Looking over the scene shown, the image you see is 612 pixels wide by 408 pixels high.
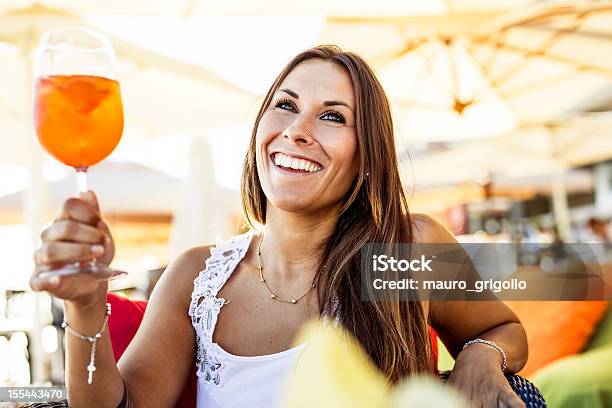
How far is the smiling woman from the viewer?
4.76 feet

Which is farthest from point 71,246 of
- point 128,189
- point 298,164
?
point 128,189

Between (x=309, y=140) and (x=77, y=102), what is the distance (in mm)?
541

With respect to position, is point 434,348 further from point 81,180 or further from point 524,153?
point 524,153

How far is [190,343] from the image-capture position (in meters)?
1.59

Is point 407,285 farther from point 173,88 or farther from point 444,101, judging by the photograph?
point 444,101

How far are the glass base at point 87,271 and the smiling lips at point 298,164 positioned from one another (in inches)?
22.4

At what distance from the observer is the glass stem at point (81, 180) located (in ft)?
3.36

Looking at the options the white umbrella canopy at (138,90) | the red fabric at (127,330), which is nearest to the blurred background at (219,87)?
the white umbrella canopy at (138,90)

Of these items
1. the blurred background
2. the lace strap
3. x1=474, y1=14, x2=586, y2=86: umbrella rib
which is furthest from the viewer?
x1=474, y1=14, x2=586, y2=86: umbrella rib

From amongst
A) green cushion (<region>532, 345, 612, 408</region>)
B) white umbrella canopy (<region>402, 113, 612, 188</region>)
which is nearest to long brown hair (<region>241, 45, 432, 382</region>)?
green cushion (<region>532, 345, 612, 408</region>)

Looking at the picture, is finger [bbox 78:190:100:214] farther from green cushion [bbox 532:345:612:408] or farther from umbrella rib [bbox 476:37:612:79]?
umbrella rib [bbox 476:37:612:79]

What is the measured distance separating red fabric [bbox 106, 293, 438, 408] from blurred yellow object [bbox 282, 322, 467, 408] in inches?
10.2

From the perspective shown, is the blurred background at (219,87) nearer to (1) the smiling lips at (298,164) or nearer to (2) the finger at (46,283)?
(1) the smiling lips at (298,164)

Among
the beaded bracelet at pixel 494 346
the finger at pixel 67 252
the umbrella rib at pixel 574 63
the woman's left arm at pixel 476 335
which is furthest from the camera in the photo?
the umbrella rib at pixel 574 63
